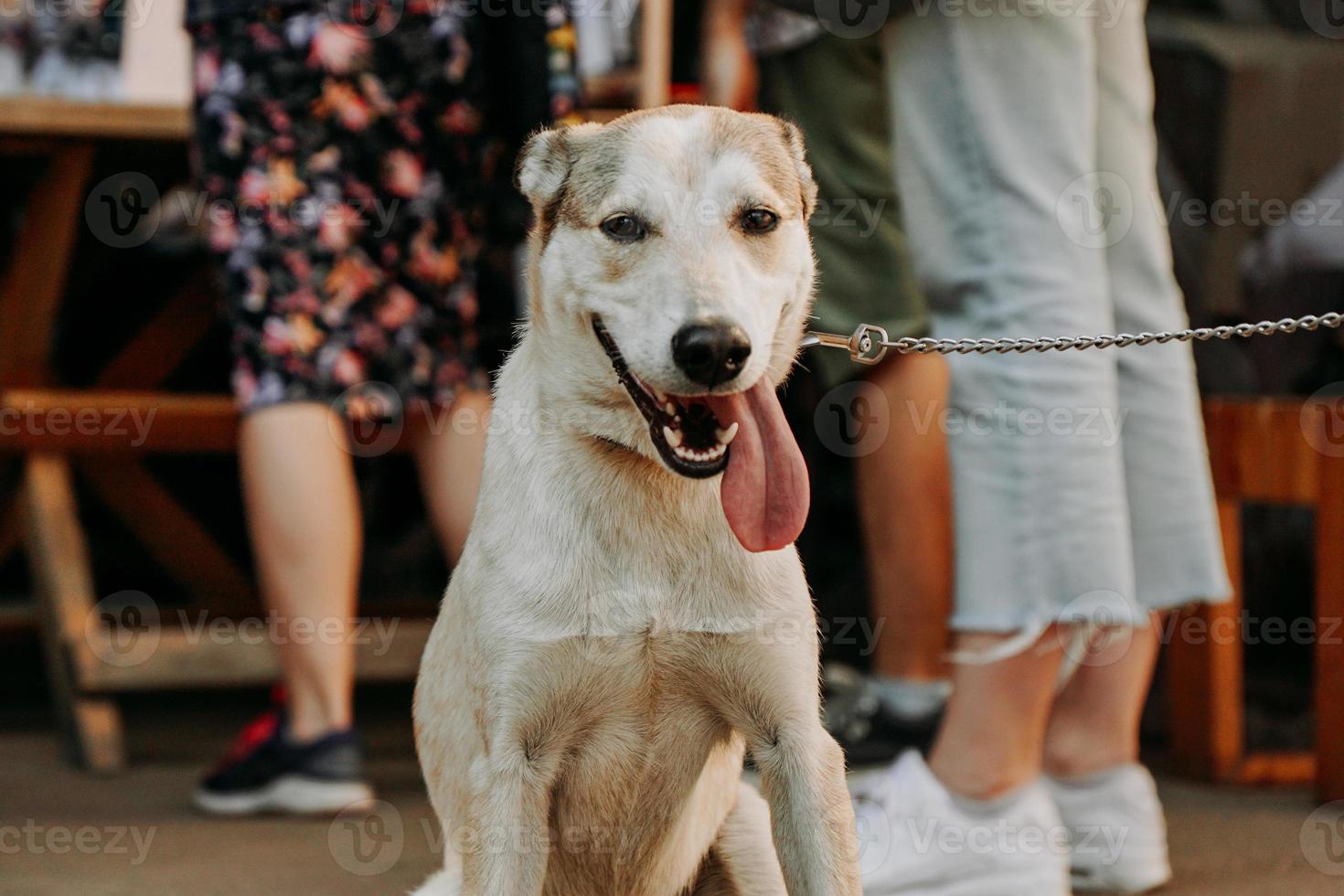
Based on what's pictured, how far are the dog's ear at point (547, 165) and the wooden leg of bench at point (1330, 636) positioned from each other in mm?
1764

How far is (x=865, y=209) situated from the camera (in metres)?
2.80

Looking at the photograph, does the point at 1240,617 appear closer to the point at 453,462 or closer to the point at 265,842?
the point at 453,462

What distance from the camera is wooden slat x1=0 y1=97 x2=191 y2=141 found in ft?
10.1

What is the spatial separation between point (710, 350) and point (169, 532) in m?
2.74

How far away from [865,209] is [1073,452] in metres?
0.95

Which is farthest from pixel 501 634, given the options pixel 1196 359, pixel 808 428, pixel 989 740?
pixel 1196 359

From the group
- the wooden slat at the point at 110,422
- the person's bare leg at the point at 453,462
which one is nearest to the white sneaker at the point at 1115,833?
the person's bare leg at the point at 453,462

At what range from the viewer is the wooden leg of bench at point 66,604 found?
3.07 metres

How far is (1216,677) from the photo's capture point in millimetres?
2977

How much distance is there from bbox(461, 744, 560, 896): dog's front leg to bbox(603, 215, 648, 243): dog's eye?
57 centimetres

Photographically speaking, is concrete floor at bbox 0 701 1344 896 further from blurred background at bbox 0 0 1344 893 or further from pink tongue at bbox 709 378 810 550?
pink tongue at bbox 709 378 810 550

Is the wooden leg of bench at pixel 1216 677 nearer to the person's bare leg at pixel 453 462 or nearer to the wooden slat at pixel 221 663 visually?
the person's bare leg at pixel 453 462

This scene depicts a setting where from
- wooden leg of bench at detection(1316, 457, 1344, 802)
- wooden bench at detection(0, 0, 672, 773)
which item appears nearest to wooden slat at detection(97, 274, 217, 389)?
wooden bench at detection(0, 0, 672, 773)

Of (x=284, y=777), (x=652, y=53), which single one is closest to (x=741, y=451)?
(x=284, y=777)
